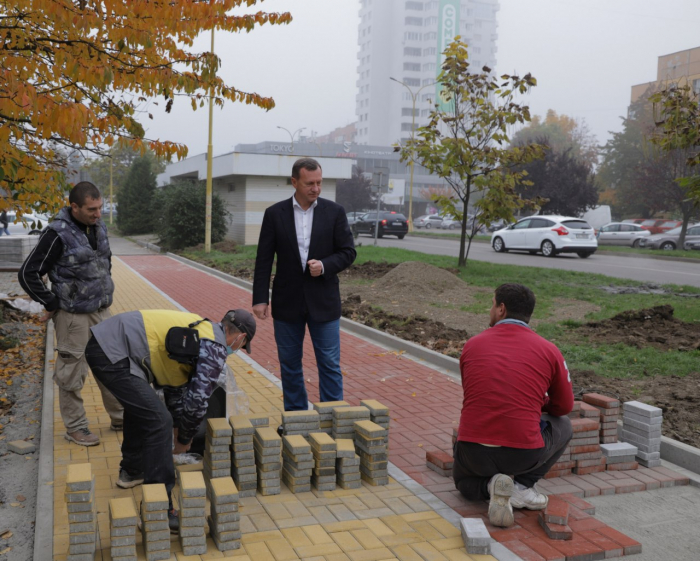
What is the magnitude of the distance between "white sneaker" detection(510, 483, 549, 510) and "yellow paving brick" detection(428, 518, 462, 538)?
1.35ft

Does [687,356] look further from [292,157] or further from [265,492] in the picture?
[292,157]

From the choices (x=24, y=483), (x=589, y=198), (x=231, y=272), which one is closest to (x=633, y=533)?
(x=24, y=483)

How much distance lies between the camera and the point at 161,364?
3.75 meters

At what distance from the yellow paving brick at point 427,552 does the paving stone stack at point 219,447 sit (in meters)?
1.27

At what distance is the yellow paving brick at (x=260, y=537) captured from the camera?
361cm

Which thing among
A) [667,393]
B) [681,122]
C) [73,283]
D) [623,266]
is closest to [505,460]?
[667,393]

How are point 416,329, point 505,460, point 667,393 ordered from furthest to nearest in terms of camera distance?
point 416,329
point 667,393
point 505,460

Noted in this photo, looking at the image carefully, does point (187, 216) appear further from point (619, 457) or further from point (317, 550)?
point (317, 550)

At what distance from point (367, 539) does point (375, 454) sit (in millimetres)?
790

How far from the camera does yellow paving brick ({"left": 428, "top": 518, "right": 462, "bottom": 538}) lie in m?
3.74

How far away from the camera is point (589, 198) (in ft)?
137

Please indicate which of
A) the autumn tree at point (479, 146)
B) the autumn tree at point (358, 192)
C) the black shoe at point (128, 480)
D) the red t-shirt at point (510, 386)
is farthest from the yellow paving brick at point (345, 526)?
the autumn tree at point (358, 192)

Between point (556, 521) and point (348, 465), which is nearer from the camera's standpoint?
point (556, 521)

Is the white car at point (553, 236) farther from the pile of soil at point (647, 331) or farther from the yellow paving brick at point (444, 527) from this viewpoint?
the yellow paving brick at point (444, 527)
